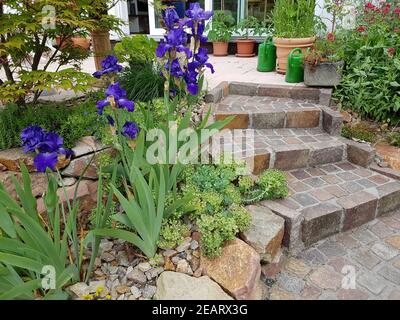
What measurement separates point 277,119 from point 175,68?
1377 millimetres

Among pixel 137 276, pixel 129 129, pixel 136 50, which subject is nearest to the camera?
pixel 137 276

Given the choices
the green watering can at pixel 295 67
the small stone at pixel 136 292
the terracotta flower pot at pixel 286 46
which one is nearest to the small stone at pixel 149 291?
the small stone at pixel 136 292

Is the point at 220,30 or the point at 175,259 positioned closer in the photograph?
the point at 175,259

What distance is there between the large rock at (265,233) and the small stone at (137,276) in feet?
1.96

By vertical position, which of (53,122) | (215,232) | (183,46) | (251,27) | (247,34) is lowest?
(215,232)

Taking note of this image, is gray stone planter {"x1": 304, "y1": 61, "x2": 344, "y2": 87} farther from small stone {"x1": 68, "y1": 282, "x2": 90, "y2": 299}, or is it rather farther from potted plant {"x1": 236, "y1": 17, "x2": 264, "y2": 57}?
small stone {"x1": 68, "y1": 282, "x2": 90, "y2": 299}

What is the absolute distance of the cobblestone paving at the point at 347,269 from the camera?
1.76 meters

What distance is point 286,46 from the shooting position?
3.72 meters

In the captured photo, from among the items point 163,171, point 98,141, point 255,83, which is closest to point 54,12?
point 98,141

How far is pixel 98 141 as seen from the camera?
2.25 metres

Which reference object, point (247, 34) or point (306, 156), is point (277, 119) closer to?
point (306, 156)

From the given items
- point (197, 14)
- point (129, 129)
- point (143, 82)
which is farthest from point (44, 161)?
point (143, 82)

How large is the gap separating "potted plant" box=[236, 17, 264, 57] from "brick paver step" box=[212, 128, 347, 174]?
264 cm
